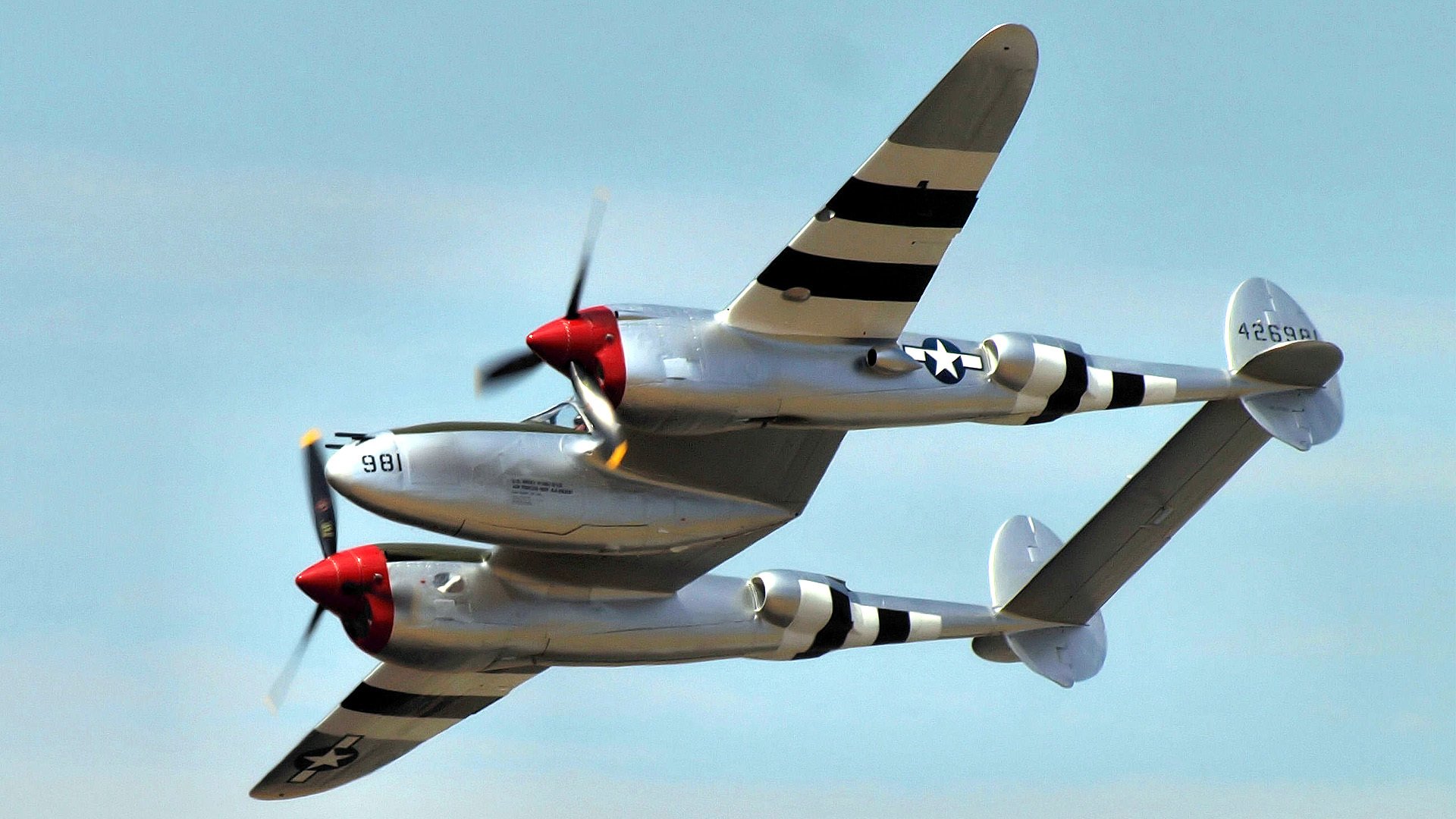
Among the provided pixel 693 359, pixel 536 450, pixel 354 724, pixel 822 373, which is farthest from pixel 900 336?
pixel 354 724

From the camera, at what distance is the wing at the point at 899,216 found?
66.5ft

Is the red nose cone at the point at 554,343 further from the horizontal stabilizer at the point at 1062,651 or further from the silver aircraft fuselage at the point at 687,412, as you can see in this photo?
the horizontal stabilizer at the point at 1062,651

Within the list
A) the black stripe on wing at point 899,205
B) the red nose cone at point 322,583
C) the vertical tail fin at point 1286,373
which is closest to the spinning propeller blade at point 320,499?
the red nose cone at point 322,583

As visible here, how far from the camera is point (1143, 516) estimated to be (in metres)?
26.2

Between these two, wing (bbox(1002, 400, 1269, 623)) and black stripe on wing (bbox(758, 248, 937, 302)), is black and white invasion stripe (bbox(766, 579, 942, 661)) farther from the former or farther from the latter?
black stripe on wing (bbox(758, 248, 937, 302))

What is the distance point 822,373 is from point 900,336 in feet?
3.71

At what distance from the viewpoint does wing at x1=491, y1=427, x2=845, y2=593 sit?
77.0 ft

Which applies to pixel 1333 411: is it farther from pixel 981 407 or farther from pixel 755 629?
pixel 755 629

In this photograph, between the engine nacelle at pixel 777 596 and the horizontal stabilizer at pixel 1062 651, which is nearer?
the engine nacelle at pixel 777 596

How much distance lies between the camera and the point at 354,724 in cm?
2839

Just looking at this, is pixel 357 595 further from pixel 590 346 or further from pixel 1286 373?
pixel 1286 373

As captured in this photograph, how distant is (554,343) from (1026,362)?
5.18 m

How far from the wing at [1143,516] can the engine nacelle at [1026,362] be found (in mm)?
3374

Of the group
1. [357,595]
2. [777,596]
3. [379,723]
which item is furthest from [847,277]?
[379,723]
